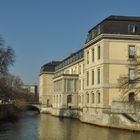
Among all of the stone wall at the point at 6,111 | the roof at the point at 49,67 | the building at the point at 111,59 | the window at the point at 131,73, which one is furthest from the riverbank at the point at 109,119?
the roof at the point at 49,67

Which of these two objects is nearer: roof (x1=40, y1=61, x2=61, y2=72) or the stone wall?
the stone wall

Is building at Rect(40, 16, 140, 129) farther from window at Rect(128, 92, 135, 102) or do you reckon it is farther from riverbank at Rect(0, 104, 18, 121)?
riverbank at Rect(0, 104, 18, 121)

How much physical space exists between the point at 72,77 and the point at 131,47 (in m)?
37.0

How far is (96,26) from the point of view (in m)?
67.9

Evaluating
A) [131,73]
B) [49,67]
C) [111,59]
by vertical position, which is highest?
[49,67]

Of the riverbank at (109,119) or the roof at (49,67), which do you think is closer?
the riverbank at (109,119)

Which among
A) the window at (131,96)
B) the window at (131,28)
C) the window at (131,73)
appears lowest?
the window at (131,96)

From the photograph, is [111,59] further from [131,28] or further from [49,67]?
[49,67]

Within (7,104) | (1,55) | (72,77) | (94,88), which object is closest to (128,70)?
(94,88)

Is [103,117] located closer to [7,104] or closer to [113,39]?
[113,39]

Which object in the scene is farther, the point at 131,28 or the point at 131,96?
the point at 131,28

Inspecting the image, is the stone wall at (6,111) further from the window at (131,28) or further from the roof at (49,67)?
the roof at (49,67)

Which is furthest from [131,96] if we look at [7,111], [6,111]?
[7,111]

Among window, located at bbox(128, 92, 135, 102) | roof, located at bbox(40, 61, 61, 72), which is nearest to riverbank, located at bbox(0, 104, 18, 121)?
window, located at bbox(128, 92, 135, 102)
